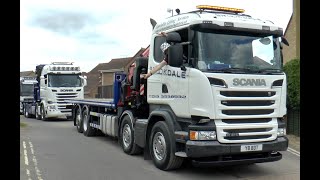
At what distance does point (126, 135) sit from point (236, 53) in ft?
13.1

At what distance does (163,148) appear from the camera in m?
8.41

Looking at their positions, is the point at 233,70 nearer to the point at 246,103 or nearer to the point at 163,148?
the point at 246,103

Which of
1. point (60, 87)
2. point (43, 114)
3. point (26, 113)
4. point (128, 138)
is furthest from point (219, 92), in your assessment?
point (26, 113)

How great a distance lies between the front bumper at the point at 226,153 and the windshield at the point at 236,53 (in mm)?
1336

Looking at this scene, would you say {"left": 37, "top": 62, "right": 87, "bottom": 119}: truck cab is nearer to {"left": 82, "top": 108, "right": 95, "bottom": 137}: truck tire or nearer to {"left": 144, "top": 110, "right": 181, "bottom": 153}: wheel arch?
{"left": 82, "top": 108, "right": 95, "bottom": 137}: truck tire

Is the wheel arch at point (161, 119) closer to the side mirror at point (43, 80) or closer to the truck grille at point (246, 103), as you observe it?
the truck grille at point (246, 103)

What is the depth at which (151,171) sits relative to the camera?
8.55 metres

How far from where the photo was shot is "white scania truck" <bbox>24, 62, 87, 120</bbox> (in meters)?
21.9

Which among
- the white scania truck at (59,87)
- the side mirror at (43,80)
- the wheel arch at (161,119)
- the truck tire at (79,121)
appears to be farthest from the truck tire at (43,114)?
the wheel arch at (161,119)

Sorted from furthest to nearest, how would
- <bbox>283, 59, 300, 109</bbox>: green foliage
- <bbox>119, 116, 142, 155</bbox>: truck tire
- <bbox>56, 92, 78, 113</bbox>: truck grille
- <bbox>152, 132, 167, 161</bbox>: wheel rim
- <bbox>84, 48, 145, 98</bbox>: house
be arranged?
1. <bbox>84, 48, 145, 98</bbox>: house
2. <bbox>56, 92, 78, 113</bbox>: truck grille
3. <bbox>283, 59, 300, 109</bbox>: green foliage
4. <bbox>119, 116, 142, 155</bbox>: truck tire
5. <bbox>152, 132, 167, 161</bbox>: wheel rim

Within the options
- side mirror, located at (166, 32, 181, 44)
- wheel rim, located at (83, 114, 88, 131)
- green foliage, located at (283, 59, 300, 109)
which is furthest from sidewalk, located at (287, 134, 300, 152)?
wheel rim, located at (83, 114, 88, 131)

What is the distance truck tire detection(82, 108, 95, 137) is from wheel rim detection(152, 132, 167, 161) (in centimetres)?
619

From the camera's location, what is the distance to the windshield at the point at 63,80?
2211 centimetres
